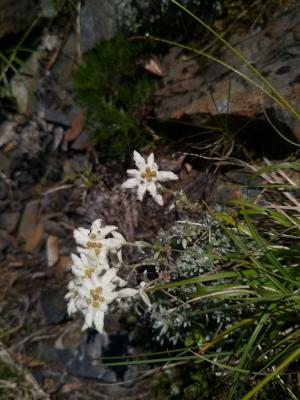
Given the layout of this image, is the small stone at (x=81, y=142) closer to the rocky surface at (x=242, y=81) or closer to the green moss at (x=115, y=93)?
the green moss at (x=115, y=93)

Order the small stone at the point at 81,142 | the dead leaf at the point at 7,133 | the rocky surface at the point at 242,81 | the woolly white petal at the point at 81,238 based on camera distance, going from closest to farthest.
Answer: the woolly white petal at the point at 81,238 < the rocky surface at the point at 242,81 < the small stone at the point at 81,142 < the dead leaf at the point at 7,133

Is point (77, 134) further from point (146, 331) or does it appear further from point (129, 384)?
point (129, 384)

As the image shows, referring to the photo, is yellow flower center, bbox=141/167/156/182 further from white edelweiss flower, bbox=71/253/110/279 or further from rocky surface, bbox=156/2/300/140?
rocky surface, bbox=156/2/300/140

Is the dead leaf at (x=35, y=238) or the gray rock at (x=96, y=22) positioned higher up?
the gray rock at (x=96, y=22)

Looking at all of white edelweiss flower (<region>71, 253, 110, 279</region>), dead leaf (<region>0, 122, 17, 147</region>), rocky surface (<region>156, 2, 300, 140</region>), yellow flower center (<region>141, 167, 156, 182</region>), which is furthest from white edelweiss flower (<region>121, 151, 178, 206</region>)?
dead leaf (<region>0, 122, 17, 147</region>)

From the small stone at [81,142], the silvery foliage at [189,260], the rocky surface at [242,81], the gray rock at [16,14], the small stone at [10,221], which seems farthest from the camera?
the small stone at [10,221]

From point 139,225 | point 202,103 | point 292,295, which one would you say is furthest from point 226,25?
point 292,295

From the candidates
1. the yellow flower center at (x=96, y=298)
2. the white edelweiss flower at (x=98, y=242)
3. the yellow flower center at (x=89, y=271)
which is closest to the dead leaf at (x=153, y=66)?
the white edelweiss flower at (x=98, y=242)
